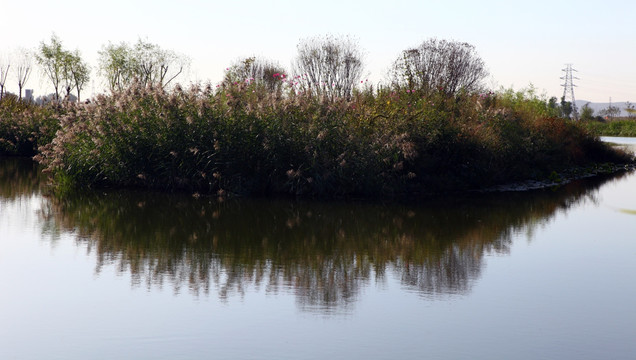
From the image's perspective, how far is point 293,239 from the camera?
10750 mm

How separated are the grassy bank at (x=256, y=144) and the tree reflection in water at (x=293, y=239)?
0.98 m

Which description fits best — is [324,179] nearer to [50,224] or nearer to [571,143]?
[50,224]

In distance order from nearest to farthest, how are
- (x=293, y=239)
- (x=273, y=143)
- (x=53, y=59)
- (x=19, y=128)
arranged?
(x=293, y=239) < (x=273, y=143) < (x=19, y=128) < (x=53, y=59)

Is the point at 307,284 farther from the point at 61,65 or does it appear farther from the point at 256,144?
the point at 61,65

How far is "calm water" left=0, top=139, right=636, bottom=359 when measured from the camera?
574 cm

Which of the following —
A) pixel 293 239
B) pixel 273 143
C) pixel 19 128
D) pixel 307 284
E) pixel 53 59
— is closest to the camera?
pixel 307 284

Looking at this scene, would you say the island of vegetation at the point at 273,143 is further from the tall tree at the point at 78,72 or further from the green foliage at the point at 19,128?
the tall tree at the point at 78,72

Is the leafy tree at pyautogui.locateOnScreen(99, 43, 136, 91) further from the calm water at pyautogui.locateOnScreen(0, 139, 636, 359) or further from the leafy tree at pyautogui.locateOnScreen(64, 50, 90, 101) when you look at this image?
the calm water at pyautogui.locateOnScreen(0, 139, 636, 359)

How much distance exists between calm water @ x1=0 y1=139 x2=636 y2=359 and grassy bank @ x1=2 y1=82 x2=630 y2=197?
2.29m

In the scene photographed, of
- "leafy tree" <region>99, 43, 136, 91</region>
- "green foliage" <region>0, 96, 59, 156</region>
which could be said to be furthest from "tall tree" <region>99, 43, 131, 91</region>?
"green foliage" <region>0, 96, 59, 156</region>

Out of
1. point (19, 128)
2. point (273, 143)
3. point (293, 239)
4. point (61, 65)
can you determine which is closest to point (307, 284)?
point (293, 239)

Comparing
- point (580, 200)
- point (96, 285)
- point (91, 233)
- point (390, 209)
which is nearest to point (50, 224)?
point (91, 233)

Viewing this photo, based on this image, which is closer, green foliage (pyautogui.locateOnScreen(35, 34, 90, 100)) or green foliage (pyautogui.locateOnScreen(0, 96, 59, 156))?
green foliage (pyautogui.locateOnScreen(0, 96, 59, 156))

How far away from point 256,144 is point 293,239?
6087 mm
